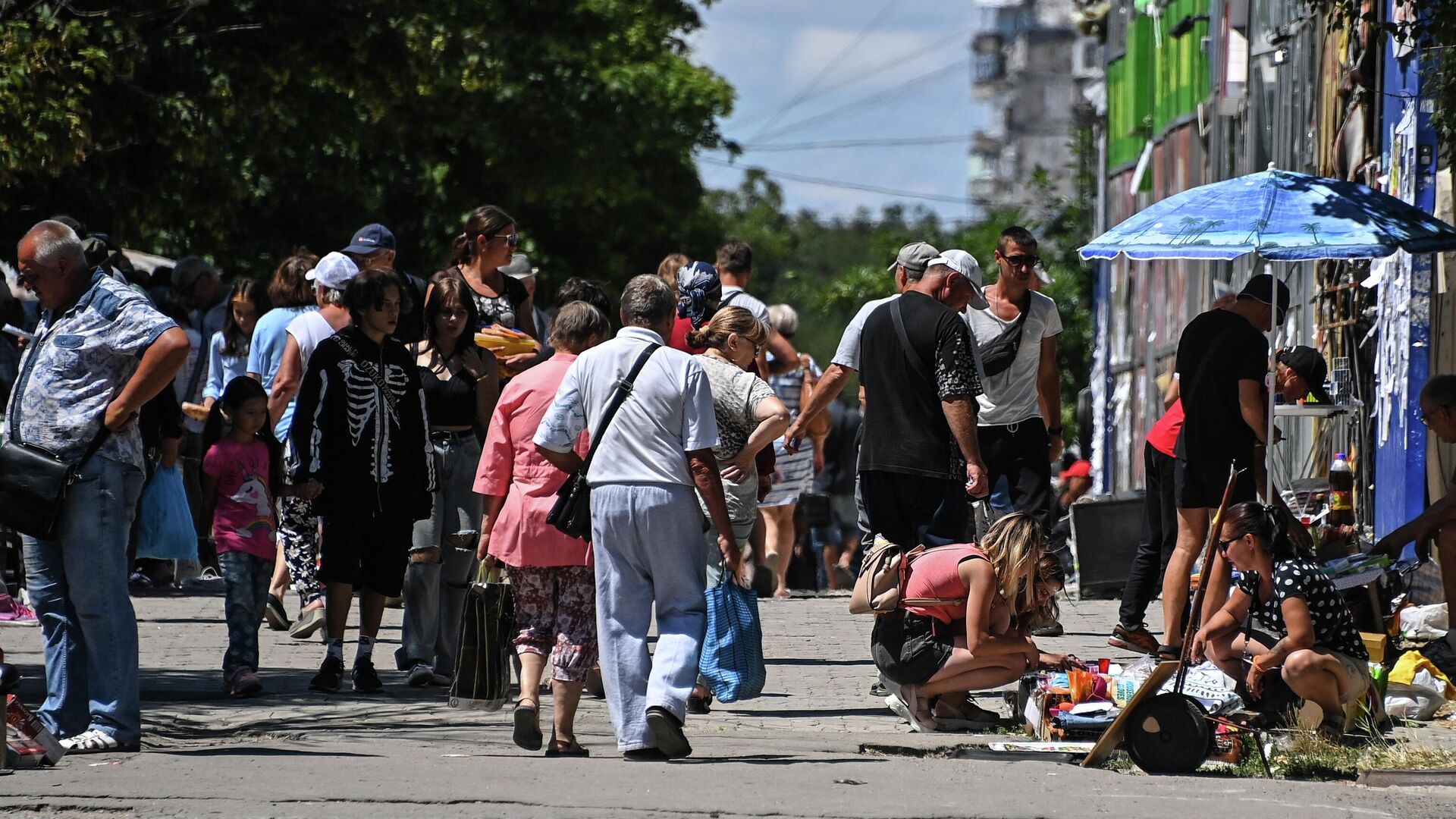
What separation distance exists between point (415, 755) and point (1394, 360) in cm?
704

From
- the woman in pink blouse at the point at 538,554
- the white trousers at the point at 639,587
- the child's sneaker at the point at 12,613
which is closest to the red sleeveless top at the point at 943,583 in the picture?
the white trousers at the point at 639,587

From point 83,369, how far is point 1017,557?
346cm

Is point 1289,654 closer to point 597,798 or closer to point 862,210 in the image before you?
point 597,798

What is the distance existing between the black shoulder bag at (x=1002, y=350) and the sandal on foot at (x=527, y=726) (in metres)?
3.72

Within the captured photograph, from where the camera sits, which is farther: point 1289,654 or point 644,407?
point 1289,654

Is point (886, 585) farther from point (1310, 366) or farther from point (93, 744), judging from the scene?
point (1310, 366)

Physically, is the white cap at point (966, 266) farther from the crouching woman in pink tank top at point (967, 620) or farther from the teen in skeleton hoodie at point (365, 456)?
the teen in skeleton hoodie at point (365, 456)

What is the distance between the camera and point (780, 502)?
13.2m

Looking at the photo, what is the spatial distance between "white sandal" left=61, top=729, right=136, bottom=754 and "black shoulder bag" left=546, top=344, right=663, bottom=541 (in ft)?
5.51

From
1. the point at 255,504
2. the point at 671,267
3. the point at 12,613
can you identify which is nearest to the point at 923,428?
the point at 255,504

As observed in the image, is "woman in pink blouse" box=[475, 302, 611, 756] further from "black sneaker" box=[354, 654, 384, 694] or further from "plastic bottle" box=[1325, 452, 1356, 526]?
"plastic bottle" box=[1325, 452, 1356, 526]

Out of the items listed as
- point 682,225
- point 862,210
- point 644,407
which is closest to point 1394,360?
point 644,407

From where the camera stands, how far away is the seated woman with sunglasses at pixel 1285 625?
7.68m

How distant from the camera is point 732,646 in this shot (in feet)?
26.1
